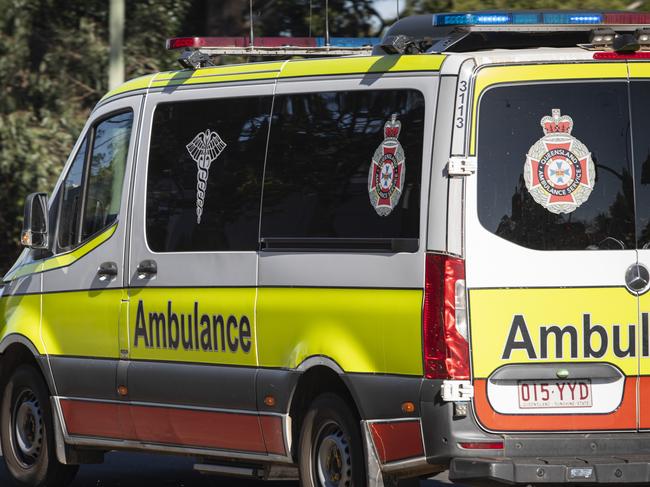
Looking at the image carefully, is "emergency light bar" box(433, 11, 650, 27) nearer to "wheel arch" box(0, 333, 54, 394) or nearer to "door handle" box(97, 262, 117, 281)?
"door handle" box(97, 262, 117, 281)

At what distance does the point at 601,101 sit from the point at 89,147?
3.48m

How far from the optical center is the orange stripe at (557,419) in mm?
6566

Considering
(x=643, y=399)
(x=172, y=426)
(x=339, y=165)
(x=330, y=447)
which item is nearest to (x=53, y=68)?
(x=172, y=426)

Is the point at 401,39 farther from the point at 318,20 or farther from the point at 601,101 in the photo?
the point at 318,20

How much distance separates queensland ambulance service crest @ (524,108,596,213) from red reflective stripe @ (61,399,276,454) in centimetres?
186

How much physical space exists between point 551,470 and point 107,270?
3.13 m

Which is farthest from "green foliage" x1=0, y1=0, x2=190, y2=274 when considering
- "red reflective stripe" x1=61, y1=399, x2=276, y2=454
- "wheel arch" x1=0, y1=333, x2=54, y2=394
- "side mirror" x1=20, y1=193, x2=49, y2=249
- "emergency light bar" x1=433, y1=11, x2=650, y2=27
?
"emergency light bar" x1=433, y1=11, x2=650, y2=27

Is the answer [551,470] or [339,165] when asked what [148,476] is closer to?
[339,165]

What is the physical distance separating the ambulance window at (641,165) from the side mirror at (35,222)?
12.5ft

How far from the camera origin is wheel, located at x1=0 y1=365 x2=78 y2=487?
30.3ft

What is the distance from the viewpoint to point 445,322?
6.55m

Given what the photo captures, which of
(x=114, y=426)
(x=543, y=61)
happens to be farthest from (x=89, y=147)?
(x=543, y=61)

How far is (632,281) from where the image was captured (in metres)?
6.73

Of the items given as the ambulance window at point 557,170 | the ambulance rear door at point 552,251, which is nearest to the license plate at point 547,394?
the ambulance rear door at point 552,251
